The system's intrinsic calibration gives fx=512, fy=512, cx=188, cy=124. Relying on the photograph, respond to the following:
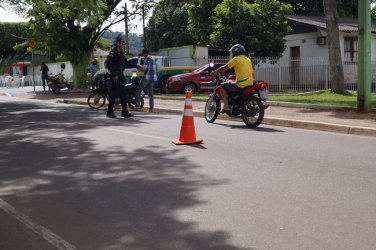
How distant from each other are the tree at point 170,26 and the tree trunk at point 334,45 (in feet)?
100

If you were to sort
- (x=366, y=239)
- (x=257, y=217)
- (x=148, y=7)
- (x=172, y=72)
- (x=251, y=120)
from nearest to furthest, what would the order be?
(x=366, y=239) < (x=257, y=217) < (x=251, y=120) < (x=172, y=72) < (x=148, y=7)

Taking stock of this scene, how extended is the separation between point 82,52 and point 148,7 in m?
4.80

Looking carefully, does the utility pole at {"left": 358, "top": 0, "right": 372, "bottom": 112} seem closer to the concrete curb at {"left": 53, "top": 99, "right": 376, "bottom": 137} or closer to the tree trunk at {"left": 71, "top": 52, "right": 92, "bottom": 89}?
the concrete curb at {"left": 53, "top": 99, "right": 376, "bottom": 137}

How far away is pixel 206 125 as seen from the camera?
37.4ft

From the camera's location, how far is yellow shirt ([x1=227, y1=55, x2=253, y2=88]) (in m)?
10.9

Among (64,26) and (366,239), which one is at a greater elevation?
(64,26)

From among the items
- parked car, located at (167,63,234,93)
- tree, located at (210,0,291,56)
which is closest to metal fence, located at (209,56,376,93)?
tree, located at (210,0,291,56)

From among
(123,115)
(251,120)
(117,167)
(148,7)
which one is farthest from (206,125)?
(148,7)

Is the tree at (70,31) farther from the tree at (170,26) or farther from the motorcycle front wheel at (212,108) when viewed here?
the tree at (170,26)

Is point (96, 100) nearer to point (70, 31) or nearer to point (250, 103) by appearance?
point (250, 103)

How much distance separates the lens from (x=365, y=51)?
1274 centimetres

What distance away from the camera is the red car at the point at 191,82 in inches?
912

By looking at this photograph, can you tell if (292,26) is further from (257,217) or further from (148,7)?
(257,217)

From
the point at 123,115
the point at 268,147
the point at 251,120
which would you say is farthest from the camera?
the point at 123,115
